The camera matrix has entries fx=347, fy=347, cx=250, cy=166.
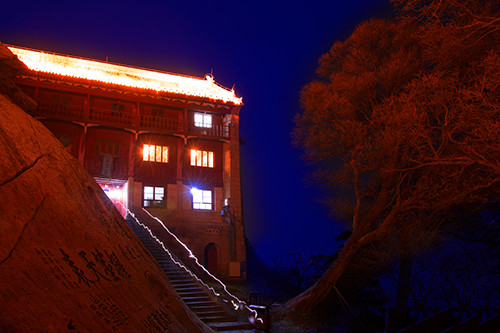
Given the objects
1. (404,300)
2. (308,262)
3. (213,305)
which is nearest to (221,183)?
(308,262)

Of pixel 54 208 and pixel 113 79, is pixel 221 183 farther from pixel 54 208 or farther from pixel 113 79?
pixel 54 208

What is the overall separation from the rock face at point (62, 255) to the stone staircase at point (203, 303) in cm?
587

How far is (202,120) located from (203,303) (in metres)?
16.1

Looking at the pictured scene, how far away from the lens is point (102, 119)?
23344 mm

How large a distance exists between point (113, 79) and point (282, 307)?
749 inches

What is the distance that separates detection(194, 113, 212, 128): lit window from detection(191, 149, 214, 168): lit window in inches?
83.7

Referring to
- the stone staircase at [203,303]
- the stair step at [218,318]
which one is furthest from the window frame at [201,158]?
the stair step at [218,318]

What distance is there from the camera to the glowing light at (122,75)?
23156 mm

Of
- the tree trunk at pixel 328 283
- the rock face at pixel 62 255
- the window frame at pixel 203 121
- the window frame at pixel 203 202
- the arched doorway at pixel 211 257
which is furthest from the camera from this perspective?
the window frame at pixel 203 121

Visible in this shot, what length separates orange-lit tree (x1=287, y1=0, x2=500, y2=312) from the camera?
9594mm

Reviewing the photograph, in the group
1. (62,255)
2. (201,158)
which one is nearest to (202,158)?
(201,158)

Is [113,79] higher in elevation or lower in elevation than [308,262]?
higher

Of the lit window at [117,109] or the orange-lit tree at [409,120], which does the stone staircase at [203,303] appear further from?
the lit window at [117,109]

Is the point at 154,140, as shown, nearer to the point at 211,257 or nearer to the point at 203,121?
the point at 203,121
